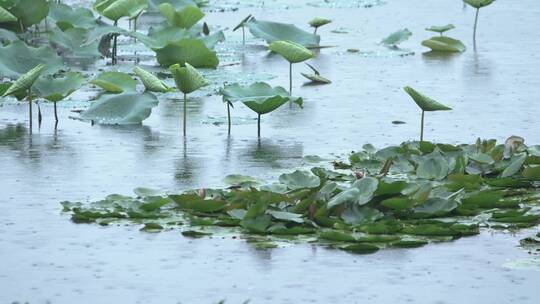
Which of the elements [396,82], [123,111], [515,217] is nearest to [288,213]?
[515,217]

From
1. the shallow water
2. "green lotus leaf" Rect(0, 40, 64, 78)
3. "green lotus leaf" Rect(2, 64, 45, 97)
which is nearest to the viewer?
the shallow water

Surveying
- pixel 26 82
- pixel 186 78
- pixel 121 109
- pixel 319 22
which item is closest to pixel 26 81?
pixel 26 82

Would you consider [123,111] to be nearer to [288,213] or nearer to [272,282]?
[288,213]

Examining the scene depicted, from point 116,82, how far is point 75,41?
4.64ft

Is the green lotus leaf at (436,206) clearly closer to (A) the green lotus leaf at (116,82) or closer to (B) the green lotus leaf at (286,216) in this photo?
(B) the green lotus leaf at (286,216)

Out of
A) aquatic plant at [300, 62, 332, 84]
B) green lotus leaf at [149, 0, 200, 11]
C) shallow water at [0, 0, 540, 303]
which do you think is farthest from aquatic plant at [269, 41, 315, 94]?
green lotus leaf at [149, 0, 200, 11]

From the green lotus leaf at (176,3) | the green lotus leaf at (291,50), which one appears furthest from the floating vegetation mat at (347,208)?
the green lotus leaf at (176,3)

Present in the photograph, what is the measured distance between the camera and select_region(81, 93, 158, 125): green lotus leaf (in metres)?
6.11

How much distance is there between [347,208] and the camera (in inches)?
172

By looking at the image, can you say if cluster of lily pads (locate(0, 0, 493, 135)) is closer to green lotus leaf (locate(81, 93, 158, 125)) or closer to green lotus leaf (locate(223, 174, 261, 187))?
green lotus leaf (locate(81, 93, 158, 125))

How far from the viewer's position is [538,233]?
4.15 metres

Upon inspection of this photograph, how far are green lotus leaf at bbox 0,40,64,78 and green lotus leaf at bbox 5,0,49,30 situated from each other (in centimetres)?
124

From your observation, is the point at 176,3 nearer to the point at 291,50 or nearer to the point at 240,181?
the point at 291,50

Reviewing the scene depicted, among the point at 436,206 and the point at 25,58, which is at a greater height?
the point at 25,58
